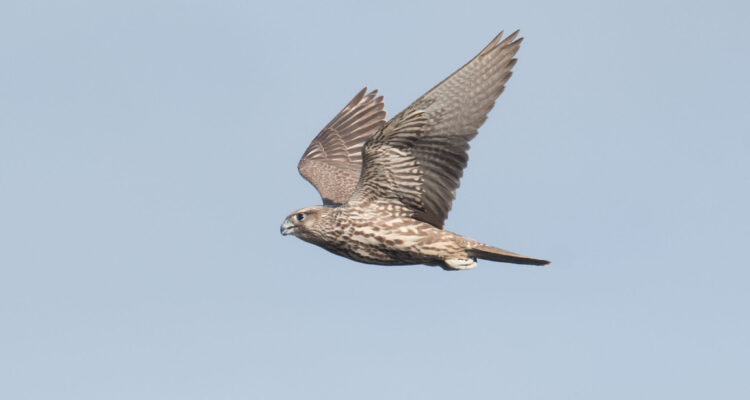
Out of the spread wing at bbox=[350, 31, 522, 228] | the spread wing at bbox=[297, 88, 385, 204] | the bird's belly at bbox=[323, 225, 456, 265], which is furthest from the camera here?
the spread wing at bbox=[297, 88, 385, 204]

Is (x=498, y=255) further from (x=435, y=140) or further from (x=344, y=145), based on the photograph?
(x=344, y=145)

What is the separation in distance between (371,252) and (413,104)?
167 centimetres

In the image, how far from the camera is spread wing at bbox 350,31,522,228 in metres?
12.1

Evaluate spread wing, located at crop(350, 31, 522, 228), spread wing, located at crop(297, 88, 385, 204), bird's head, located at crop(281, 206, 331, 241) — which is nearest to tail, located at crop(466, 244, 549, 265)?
spread wing, located at crop(350, 31, 522, 228)

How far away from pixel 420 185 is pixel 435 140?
571 millimetres

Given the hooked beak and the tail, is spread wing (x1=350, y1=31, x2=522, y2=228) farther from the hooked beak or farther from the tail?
the hooked beak

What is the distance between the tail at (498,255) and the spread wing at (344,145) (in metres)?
2.90

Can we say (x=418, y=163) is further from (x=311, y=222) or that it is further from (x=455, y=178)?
(x=311, y=222)

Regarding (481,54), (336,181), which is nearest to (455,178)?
(481,54)

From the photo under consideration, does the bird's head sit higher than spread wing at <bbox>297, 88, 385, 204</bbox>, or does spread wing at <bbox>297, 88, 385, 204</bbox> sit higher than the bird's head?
spread wing at <bbox>297, 88, 385, 204</bbox>

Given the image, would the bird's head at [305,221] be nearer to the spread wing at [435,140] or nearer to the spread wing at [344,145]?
the spread wing at [435,140]

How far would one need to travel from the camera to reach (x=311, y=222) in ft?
42.6

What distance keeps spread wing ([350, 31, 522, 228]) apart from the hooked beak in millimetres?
733

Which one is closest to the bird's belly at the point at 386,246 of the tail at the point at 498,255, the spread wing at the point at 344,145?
the tail at the point at 498,255
